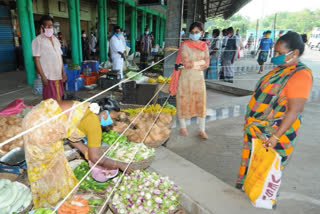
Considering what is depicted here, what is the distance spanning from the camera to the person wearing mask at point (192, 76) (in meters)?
3.55

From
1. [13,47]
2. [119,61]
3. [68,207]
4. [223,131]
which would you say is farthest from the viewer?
[13,47]

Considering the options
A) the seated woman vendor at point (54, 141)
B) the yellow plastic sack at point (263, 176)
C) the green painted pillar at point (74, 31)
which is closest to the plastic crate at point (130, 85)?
the seated woman vendor at point (54, 141)

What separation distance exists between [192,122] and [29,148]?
3584 mm

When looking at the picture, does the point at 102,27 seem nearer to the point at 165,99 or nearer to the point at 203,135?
the point at 165,99

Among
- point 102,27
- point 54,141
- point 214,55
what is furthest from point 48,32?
point 102,27

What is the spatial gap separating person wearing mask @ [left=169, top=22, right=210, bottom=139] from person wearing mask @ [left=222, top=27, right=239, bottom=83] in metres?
4.67

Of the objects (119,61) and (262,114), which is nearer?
(262,114)

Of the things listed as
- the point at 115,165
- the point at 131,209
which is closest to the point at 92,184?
the point at 115,165

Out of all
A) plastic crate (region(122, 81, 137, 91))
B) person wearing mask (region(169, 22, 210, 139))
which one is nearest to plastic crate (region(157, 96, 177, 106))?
plastic crate (region(122, 81, 137, 91))

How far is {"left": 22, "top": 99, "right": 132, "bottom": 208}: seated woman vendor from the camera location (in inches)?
71.5

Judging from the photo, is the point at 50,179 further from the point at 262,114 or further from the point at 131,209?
the point at 262,114

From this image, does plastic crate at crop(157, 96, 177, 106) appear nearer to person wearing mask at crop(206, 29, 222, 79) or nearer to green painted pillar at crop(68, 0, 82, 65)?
person wearing mask at crop(206, 29, 222, 79)

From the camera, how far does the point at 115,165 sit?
2303 millimetres

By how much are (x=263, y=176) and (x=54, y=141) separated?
1867 millimetres
